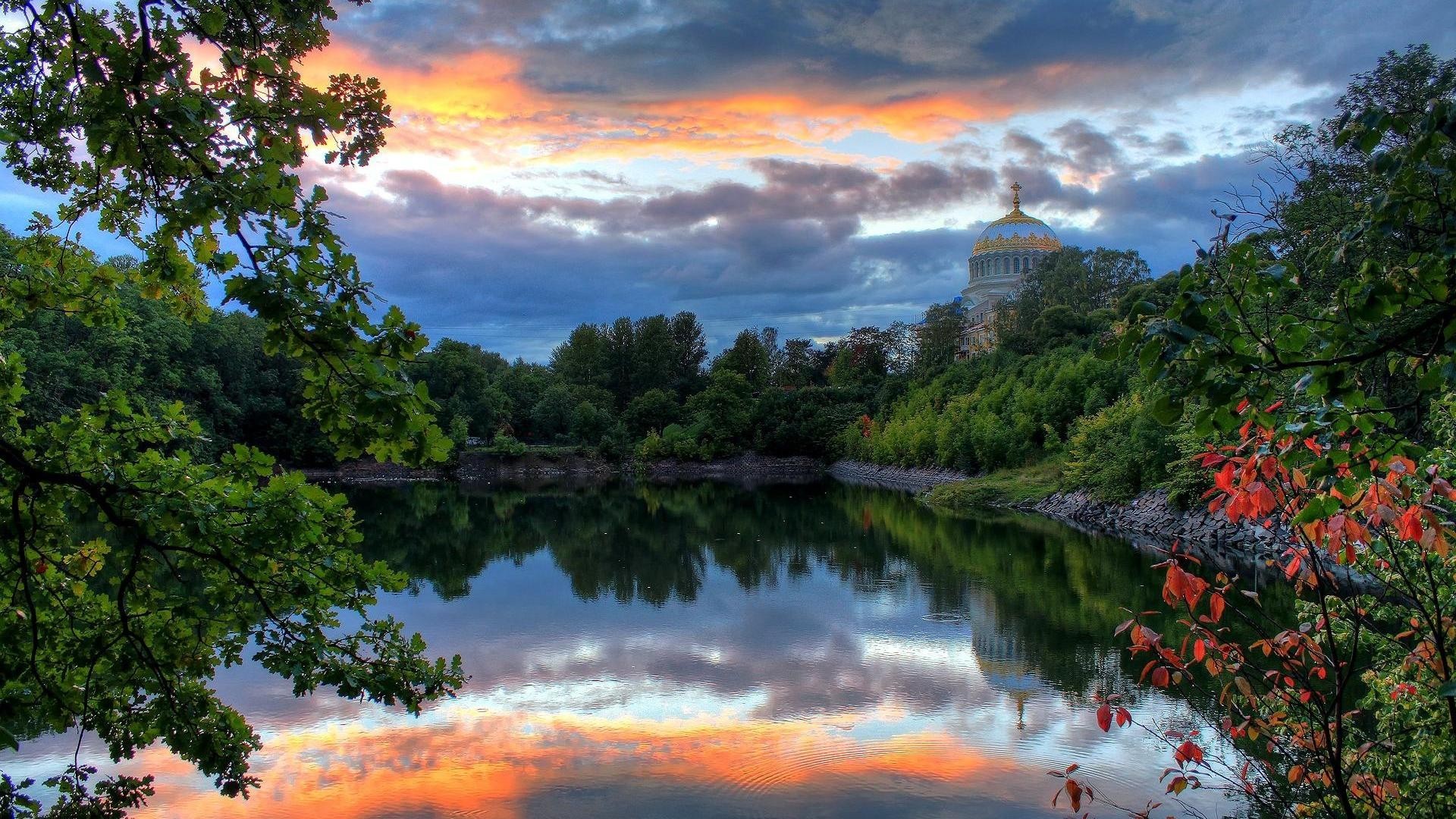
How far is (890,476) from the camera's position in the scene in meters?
45.9

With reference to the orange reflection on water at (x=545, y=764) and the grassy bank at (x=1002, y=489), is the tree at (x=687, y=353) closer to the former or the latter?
the grassy bank at (x=1002, y=489)

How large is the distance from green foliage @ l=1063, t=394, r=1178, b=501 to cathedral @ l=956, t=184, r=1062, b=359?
41581 millimetres

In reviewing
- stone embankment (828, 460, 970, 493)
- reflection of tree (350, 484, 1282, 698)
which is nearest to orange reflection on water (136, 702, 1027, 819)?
reflection of tree (350, 484, 1282, 698)

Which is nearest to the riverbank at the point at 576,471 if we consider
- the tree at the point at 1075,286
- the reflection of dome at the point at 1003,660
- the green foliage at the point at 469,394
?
the green foliage at the point at 469,394

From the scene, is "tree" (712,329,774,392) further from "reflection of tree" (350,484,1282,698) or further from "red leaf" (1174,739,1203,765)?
"red leaf" (1174,739,1203,765)

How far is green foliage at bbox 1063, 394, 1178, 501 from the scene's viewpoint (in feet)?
80.4

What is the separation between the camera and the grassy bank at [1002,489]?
31.2m

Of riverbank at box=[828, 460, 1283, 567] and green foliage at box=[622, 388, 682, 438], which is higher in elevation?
green foliage at box=[622, 388, 682, 438]

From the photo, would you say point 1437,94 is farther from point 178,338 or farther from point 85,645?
point 178,338

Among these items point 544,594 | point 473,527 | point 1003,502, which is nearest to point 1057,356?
point 1003,502

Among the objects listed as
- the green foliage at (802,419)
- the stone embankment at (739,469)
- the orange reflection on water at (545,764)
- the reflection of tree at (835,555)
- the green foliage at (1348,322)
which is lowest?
the orange reflection on water at (545,764)

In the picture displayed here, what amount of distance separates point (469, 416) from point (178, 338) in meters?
22.0

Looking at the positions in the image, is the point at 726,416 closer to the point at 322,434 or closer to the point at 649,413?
the point at 649,413

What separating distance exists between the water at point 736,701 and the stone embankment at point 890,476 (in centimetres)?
1786
